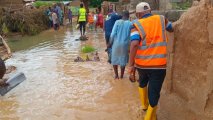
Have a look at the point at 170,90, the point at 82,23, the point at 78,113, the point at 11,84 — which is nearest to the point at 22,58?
the point at 11,84

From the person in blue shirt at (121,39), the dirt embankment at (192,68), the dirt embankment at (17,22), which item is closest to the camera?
the dirt embankment at (192,68)

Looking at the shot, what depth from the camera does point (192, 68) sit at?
4.15 meters

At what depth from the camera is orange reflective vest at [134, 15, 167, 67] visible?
4.54 metres

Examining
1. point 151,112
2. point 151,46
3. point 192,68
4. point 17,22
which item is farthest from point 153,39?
point 17,22

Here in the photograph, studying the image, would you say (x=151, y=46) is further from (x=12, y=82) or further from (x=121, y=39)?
(x=12, y=82)

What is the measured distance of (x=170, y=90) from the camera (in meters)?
4.74

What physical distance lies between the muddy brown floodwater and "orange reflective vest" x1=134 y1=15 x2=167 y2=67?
50.7 inches

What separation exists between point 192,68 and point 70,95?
11.2 ft

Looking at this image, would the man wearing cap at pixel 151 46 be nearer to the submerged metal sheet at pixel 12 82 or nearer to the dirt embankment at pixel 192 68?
the dirt embankment at pixel 192 68

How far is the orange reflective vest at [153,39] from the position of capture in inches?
179

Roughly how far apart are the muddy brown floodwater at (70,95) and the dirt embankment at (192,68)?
42.9 inches

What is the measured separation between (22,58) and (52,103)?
6.06 meters

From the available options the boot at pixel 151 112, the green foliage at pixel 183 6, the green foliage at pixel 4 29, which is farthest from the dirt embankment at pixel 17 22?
the boot at pixel 151 112

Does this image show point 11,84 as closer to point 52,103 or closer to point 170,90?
point 52,103
